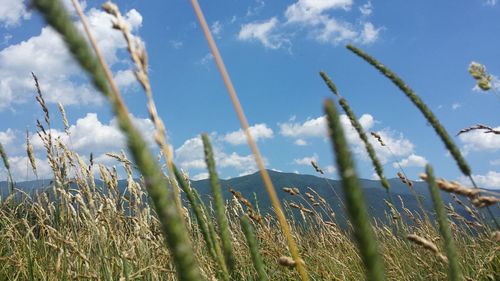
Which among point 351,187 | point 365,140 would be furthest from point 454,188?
point 351,187

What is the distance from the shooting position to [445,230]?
1025 mm

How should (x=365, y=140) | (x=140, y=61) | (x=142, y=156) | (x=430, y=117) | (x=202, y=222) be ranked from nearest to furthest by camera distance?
(x=142, y=156)
(x=140, y=61)
(x=202, y=222)
(x=430, y=117)
(x=365, y=140)

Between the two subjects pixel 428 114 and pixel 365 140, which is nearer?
pixel 428 114

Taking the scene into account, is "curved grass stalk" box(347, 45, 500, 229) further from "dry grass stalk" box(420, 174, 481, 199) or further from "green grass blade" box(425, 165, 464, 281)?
"green grass blade" box(425, 165, 464, 281)

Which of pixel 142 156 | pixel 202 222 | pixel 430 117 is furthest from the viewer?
pixel 430 117

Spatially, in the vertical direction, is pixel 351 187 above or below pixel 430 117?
below

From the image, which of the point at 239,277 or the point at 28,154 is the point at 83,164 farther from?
the point at 239,277

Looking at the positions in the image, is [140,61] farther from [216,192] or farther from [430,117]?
[430,117]

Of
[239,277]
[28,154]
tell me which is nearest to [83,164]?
[28,154]

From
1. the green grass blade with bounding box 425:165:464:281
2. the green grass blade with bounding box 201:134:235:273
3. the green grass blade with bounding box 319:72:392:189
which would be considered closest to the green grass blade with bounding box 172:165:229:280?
the green grass blade with bounding box 201:134:235:273

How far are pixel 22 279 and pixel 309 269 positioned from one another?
113 inches

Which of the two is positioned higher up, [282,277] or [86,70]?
[86,70]

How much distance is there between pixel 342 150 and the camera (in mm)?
591

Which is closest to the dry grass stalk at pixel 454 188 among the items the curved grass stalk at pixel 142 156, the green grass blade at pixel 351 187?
the green grass blade at pixel 351 187
